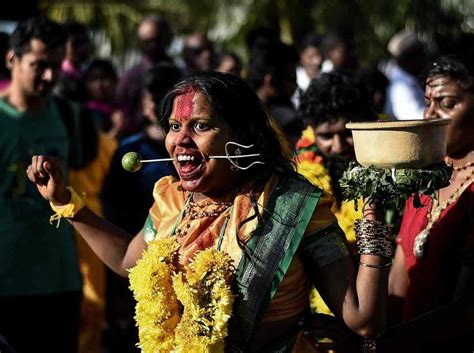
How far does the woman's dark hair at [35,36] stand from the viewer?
19.6 feet

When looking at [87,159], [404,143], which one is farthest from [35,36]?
[404,143]

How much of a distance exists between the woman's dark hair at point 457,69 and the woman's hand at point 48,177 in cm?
162

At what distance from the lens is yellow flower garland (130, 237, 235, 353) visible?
3.58 metres

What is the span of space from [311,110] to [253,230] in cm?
157

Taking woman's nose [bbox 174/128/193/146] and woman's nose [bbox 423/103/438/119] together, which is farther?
woman's nose [bbox 423/103/438/119]

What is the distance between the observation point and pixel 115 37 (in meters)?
13.9

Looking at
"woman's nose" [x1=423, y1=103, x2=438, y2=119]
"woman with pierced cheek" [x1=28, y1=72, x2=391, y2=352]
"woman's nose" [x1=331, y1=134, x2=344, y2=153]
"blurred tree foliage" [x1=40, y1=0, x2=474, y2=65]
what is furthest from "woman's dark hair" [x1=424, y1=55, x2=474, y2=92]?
Answer: "blurred tree foliage" [x1=40, y1=0, x2=474, y2=65]

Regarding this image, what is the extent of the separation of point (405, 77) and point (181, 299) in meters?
6.32

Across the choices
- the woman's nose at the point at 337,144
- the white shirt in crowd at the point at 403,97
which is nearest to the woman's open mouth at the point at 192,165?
the woman's nose at the point at 337,144

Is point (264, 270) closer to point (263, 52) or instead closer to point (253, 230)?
point (253, 230)

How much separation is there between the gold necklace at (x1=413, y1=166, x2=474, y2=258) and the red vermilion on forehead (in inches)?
44.8

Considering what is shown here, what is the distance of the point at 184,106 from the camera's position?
3.80 meters

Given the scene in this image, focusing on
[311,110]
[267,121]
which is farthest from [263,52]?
[267,121]

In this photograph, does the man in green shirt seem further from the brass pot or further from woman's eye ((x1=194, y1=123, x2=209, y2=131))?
the brass pot
